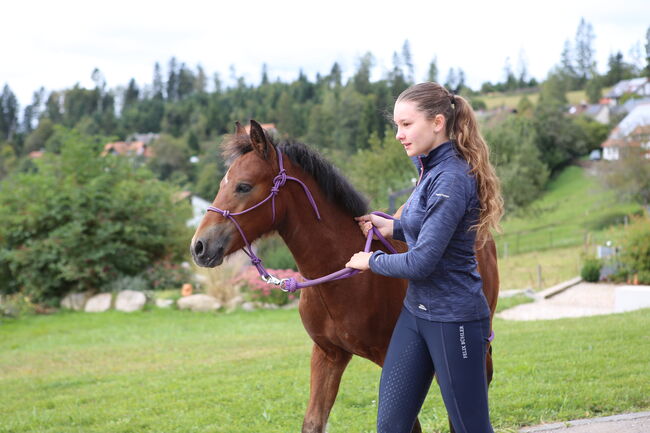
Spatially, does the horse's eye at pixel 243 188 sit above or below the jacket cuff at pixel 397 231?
above

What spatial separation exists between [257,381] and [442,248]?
5153 millimetres

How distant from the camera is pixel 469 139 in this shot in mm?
2797

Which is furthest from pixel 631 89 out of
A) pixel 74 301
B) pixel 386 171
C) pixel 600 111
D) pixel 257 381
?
pixel 257 381

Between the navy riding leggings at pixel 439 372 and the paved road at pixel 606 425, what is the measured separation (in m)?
2.20

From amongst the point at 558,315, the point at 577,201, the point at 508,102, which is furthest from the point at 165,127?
the point at 558,315

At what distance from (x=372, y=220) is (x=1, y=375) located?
8580 mm

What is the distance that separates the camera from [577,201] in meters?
51.8

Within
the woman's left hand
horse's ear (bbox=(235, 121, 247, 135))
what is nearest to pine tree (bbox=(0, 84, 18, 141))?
horse's ear (bbox=(235, 121, 247, 135))

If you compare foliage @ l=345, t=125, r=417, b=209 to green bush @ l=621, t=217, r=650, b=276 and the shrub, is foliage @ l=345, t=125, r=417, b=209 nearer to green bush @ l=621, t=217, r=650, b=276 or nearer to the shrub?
green bush @ l=621, t=217, r=650, b=276

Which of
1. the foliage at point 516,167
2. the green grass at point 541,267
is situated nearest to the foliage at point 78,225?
the green grass at point 541,267

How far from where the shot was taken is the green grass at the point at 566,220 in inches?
1476

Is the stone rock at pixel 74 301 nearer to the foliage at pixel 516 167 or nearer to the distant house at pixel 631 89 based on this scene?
the foliage at pixel 516 167

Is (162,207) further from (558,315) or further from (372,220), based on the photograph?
(372,220)

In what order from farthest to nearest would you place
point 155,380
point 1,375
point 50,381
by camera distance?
point 1,375, point 50,381, point 155,380
